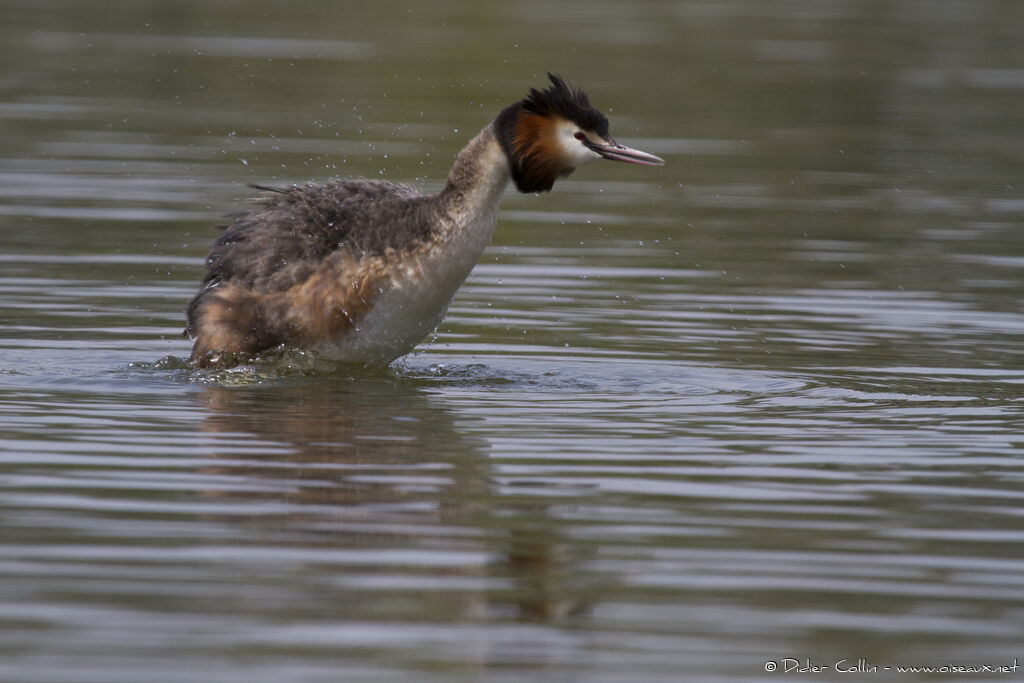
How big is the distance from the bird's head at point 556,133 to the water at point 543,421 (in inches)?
47.2

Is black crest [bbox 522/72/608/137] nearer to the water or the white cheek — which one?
the white cheek

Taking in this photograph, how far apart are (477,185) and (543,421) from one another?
5.51ft

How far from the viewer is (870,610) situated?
20.4ft

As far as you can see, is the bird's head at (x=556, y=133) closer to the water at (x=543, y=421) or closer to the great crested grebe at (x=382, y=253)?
the great crested grebe at (x=382, y=253)

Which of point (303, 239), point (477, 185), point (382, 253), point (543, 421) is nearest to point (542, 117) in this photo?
point (477, 185)

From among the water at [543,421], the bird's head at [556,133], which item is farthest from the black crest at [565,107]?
the water at [543,421]

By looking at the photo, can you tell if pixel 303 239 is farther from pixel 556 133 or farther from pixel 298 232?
pixel 556 133

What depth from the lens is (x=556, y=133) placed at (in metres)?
10.1

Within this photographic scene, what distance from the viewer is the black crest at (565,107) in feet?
33.0

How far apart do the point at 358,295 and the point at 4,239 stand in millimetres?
4953

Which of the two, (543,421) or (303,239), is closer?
(543,421)

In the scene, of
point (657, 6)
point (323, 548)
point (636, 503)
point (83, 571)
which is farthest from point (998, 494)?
point (657, 6)

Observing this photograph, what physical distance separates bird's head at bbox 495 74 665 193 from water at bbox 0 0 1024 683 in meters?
1.20

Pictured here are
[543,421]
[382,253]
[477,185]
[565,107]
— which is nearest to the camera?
[543,421]
